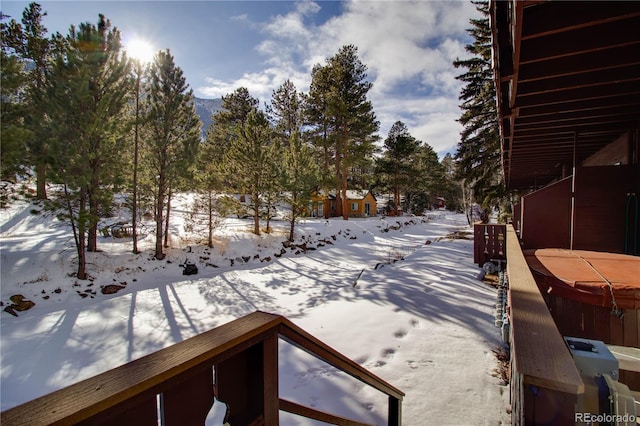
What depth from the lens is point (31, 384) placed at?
4336mm

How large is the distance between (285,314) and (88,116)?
8767 mm

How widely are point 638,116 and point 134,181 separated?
1416 centimetres

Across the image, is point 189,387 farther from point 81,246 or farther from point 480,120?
point 480,120

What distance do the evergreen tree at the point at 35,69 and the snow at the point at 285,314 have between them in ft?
10.6

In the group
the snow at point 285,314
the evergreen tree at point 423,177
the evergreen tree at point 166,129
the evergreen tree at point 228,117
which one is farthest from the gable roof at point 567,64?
the evergreen tree at point 423,177

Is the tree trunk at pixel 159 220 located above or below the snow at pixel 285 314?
above

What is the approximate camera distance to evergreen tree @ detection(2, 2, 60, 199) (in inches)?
333

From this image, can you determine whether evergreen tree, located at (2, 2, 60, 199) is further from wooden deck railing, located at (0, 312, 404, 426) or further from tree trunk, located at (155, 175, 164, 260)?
wooden deck railing, located at (0, 312, 404, 426)

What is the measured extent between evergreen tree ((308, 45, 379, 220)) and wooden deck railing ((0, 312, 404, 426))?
22.0 m

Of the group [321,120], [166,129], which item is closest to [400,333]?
[166,129]

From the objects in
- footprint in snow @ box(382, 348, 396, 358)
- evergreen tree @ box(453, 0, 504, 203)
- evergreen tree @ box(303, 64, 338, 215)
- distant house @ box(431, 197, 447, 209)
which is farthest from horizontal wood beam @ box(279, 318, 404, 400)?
distant house @ box(431, 197, 447, 209)

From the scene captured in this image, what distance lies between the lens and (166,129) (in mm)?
11688

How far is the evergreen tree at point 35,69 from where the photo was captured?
8453 millimetres

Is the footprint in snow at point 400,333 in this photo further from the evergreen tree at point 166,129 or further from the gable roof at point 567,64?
the evergreen tree at point 166,129
